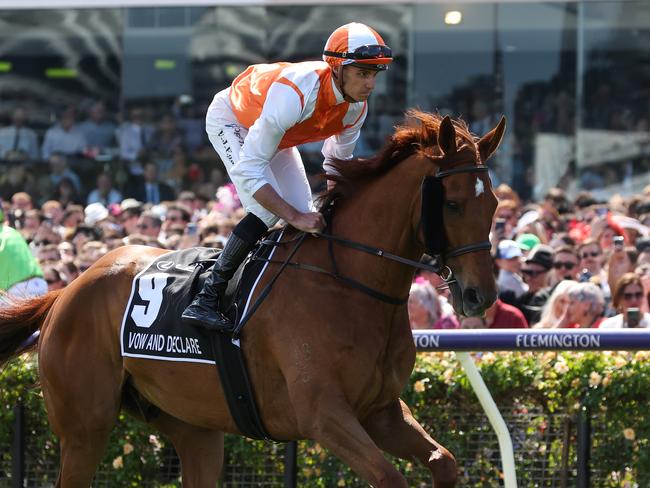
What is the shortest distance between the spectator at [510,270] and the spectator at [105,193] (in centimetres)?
874

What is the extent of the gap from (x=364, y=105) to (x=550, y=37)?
12.6 meters

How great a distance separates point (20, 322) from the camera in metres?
5.70

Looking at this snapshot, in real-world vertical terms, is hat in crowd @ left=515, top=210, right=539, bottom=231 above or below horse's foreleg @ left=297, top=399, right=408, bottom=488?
above

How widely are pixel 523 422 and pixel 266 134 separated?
6.31 ft

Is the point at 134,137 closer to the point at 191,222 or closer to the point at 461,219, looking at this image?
the point at 191,222

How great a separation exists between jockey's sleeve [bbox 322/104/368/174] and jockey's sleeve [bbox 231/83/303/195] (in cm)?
39

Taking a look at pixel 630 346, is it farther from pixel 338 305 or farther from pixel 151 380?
pixel 151 380

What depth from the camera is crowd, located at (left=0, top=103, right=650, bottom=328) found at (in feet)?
24.2

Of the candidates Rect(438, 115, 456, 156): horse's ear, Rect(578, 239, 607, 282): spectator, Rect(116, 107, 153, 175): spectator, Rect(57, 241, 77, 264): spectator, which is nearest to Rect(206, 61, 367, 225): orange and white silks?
Rect(438, 115, 456, 156): horse's ear

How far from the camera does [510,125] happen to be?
1656 cm

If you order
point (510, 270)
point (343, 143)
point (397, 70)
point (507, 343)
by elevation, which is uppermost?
point (397, 70)

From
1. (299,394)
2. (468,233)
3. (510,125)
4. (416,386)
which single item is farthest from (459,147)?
(510,125)

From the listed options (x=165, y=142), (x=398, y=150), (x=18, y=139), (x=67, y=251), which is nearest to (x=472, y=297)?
(x=398, y=150)

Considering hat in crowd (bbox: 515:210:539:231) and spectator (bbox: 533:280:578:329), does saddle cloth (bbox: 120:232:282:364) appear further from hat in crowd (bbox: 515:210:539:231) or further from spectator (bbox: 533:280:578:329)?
hat in crowd (bbox: 515:210:539:231)
